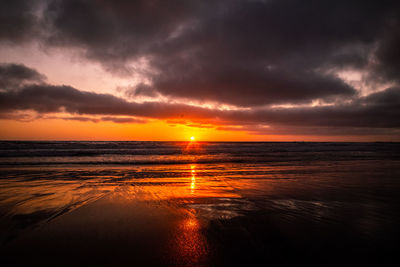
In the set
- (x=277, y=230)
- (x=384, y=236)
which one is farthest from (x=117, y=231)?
(x=384, y=236)

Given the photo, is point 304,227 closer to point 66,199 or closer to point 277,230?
point 277,230

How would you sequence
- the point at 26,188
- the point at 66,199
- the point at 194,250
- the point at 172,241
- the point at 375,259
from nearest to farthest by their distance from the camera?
the point at 375,259
the point at 194,250
the point at 172,241
the point at 66,199
the point at 26,188

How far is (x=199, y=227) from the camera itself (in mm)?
4508

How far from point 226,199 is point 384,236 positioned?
4.01 m

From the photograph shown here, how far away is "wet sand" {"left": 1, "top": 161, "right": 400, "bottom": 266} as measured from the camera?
334cm

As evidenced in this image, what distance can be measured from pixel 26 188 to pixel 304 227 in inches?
407

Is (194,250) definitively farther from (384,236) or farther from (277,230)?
(384,236)

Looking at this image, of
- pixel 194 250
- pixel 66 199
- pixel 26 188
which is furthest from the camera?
pixel 26 188

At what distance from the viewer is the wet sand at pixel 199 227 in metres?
3.34

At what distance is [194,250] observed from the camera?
11.6ft

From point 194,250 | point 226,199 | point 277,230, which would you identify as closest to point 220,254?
point 194,250

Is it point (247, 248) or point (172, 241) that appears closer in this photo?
point (247, 248)

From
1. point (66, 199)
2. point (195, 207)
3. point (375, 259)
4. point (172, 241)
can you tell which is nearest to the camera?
point (375, 259)

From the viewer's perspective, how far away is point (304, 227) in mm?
4484
